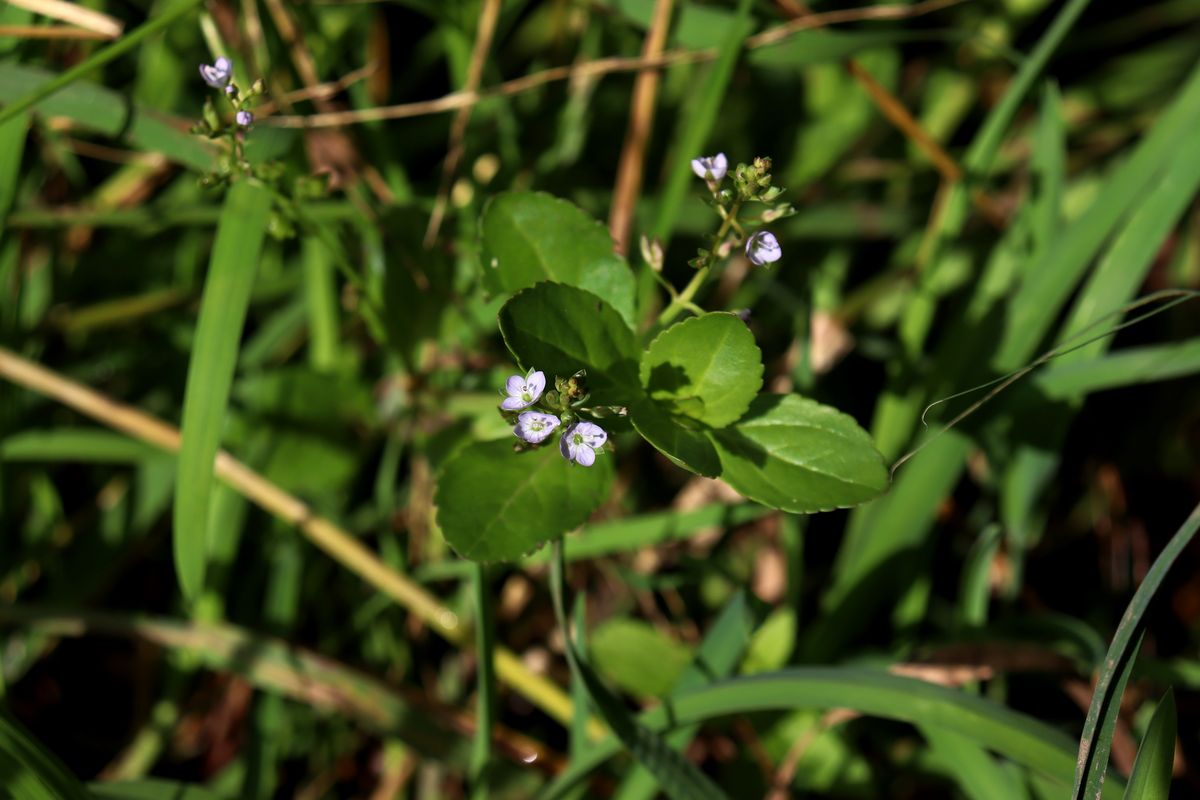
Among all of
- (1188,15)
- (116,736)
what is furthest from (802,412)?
(1188,15)

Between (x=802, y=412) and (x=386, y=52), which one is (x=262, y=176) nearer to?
(x=802, y=412)

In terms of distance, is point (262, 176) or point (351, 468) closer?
point (262, 176)

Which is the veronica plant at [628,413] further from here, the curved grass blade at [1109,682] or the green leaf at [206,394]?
the green leaf at [206,394]

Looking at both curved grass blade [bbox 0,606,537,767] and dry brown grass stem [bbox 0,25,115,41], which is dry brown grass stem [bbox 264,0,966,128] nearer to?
dry brown grass stem [bbox 0,25,115,41]

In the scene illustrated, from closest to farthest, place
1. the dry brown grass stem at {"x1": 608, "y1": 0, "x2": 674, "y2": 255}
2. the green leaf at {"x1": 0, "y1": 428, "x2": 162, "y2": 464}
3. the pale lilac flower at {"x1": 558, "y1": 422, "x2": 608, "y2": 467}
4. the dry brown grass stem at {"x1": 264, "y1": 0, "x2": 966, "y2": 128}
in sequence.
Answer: the pale lilac flower at {"x1": 558, "y1": 422, "x2": 608, "y2": 467} → the dry brown grass stem at {"x1": 264, "y1": 0, "x2": 966, "y2": 128} → the green leaf at {"x1": 0, "y1": 428, "x2": 162, "y2": 464} → the dry brown grass stem at {"x1": 608, "y1": 0, "x2": 674, "y2": 255}

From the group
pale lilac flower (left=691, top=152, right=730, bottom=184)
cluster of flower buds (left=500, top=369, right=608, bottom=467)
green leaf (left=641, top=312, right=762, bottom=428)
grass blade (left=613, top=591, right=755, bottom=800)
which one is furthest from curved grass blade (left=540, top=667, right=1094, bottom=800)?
pale lilac flower (left=691, top=152, right=730, bottom=184)

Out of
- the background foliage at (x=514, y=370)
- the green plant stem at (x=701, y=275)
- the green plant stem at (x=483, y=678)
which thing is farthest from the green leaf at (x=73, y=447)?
the green plant stem at (x=701, y=275)
